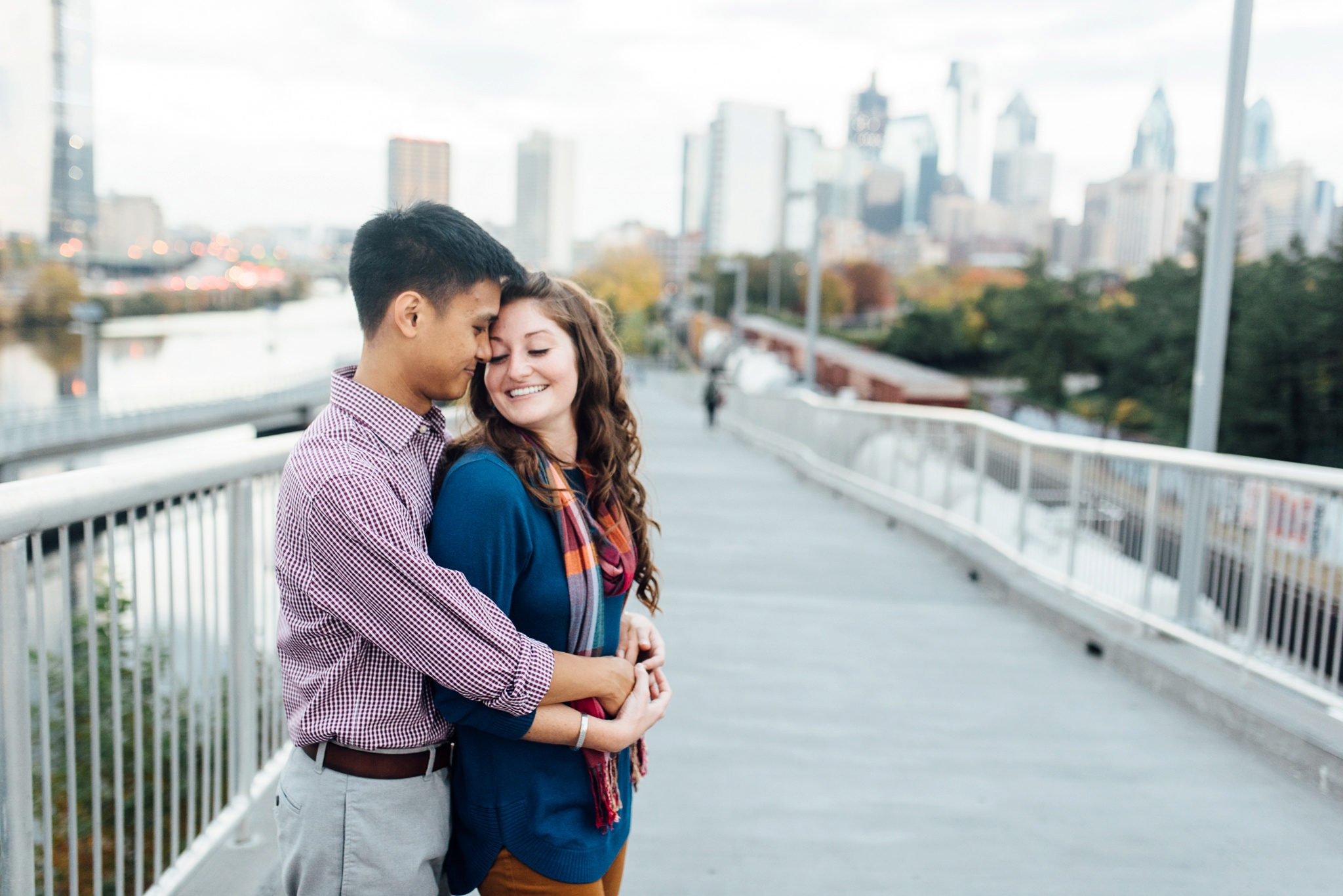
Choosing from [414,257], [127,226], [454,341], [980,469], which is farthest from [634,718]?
[127,226]

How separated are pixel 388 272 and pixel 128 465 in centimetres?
93

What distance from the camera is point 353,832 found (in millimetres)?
1681

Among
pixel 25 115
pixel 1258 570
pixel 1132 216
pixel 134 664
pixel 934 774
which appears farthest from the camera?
pixel 1132 216

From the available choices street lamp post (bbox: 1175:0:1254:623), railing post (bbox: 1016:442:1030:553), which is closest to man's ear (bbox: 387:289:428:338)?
street lamp post (bbox: 1175:0:1254:623)

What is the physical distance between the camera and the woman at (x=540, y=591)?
1.67 m

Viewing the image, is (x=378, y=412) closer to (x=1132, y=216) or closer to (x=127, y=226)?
(x=127, y=226)

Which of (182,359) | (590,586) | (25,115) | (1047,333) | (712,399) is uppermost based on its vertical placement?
(25,115)

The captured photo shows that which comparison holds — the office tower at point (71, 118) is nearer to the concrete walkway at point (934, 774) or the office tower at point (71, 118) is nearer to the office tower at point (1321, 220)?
the office tower at point (1321, 220)

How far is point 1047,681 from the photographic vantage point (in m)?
5.38

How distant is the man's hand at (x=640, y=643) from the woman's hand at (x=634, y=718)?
24 millimetres

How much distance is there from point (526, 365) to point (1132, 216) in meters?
185

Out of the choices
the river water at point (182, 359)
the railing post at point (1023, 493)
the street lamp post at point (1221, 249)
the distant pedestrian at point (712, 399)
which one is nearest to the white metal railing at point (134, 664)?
the street lamp post at point (1221, 249)

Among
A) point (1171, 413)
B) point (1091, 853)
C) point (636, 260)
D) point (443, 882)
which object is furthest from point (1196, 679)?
point (636, 260)

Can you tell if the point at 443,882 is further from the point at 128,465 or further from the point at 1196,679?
the point at 1196,679
